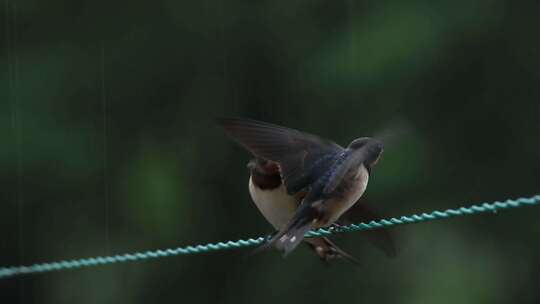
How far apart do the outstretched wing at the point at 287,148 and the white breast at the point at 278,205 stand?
0.96 ft

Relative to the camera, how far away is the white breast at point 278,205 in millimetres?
3420

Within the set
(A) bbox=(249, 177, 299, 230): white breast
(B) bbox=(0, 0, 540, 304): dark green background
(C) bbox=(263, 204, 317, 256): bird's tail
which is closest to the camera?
(C) bbox=(263, 204, 317, 256): bird's tail

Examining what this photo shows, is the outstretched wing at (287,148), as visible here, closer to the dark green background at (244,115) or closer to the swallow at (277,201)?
the swallow at (277,201)

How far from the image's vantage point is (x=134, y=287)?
7113 millimetres

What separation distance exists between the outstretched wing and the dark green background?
3.05m

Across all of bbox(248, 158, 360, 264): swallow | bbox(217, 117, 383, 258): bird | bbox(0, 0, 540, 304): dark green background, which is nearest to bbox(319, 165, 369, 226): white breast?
bbox(217, 117, 383, 258): bird

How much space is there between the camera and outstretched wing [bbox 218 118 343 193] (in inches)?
121

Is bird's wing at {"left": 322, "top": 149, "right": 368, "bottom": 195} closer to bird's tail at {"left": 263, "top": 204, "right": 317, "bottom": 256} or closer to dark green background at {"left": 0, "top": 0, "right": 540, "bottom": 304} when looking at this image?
bird's tail at {"left": 263, "top": 204, "right": 317, "bottom": 256}

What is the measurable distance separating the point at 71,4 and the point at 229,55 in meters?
0.99

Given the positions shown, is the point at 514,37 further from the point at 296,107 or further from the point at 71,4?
the point at 71,4

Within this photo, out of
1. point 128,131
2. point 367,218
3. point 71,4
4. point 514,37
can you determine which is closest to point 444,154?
point 514,37

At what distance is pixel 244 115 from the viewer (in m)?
6.73

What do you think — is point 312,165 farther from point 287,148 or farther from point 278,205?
point 278,205

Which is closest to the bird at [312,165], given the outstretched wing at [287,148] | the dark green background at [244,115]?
the outstretched wing at [287,148]
